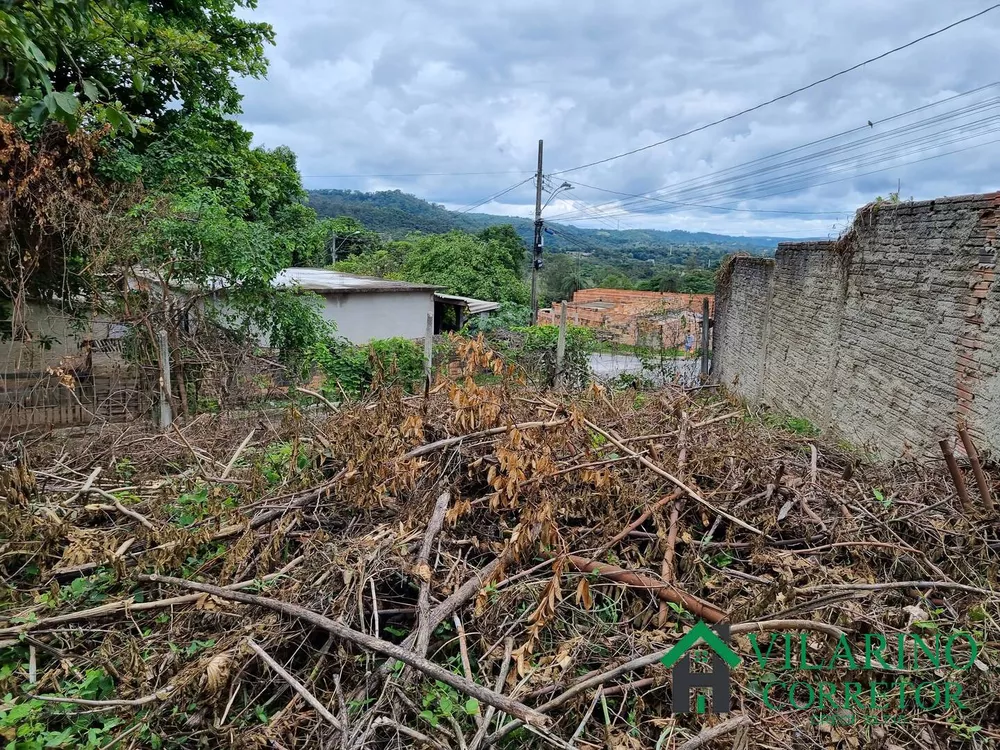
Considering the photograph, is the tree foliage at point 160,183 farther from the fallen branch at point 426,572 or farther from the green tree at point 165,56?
the fallen branch at point 426,572

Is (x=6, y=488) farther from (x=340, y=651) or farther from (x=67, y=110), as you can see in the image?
(x=67, y=110)

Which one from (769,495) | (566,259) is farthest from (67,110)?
(566,259)

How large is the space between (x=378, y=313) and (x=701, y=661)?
11989 millimetres

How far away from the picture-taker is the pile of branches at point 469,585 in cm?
201

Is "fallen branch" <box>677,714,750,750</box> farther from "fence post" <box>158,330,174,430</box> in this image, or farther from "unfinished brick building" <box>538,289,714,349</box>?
"unfinished brick building" <box>538,289,714,349</box>

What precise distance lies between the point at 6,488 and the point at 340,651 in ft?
7.45

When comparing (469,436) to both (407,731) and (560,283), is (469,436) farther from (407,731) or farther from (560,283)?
(560,283)

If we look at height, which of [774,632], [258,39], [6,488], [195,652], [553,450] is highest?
[258,39]

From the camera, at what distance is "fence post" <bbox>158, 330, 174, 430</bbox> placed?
7191mm

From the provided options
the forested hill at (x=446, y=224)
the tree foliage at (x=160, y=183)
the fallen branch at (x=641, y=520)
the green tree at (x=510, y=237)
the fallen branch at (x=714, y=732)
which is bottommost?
the fallen branch at (x=714, y=732)

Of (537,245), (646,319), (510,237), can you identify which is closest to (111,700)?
(646,319)

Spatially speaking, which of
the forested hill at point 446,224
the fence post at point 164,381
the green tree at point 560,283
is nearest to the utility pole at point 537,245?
the fence post at point 164,381

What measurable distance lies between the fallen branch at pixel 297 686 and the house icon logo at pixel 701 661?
1.21 meters

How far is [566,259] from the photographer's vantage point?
5484 centimetres
